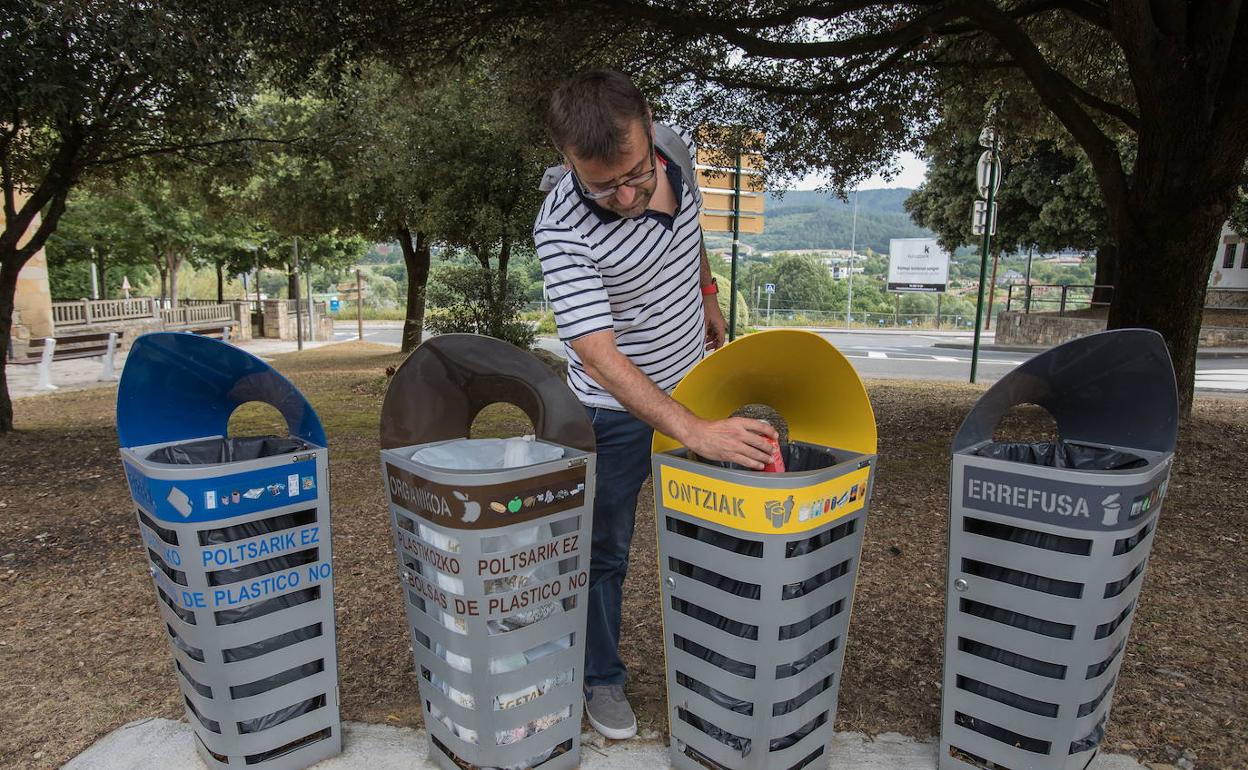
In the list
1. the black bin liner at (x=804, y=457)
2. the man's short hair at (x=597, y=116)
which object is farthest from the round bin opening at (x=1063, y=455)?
the man's short hair at (x=597, y=116)

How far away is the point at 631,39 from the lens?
724cm

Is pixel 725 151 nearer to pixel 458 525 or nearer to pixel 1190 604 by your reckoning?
pixel 1190 604

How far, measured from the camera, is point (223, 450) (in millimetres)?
2352

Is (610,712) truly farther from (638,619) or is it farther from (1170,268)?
(1170,268)

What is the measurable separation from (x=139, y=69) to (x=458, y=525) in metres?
4.99

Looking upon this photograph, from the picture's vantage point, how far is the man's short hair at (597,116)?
1828 millimetres

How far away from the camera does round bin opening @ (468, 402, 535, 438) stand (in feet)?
23.0

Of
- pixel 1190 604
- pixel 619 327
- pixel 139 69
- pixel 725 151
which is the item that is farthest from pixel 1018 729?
pixel 725 151

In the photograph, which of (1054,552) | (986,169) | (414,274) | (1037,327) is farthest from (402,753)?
(1037,327)

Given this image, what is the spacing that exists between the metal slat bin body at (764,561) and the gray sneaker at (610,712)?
21cm

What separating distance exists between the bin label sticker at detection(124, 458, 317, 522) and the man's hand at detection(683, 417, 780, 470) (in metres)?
1.03

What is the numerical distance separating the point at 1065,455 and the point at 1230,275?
1181 inches

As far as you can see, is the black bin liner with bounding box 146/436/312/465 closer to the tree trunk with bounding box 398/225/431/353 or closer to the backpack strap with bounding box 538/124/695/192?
the backpack strap with bounding box 538/124/695/192

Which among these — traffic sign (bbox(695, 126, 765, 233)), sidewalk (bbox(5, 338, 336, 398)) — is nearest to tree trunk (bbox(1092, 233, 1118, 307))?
traffic sign (bbox(695, 126, 765, 233))
